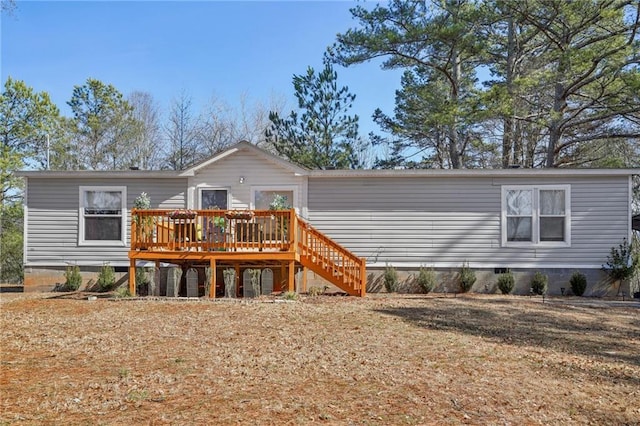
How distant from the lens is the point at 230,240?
34.4ft

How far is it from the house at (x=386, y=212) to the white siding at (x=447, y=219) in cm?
2

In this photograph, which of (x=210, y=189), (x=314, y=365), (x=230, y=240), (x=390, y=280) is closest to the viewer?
(x=314, y=365)

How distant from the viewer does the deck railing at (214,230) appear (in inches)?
404

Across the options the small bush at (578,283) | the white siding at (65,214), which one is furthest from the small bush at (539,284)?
the white siding at (65,214)

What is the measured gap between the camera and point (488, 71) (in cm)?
2120

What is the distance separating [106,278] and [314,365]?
28.3ft

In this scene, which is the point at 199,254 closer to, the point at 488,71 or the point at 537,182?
the point at 537,182

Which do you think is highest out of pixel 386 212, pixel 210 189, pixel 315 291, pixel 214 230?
pixel 210 189

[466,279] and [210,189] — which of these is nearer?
[466,279]

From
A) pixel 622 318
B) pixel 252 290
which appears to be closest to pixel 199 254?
pixel 252 290

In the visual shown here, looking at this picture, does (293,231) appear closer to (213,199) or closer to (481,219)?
(213,199)

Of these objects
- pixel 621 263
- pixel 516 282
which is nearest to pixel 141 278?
pixel 516 282

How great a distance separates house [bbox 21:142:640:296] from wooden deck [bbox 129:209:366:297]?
123 centimetres

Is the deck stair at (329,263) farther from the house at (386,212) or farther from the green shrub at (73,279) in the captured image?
the green shrub at (73,279)
